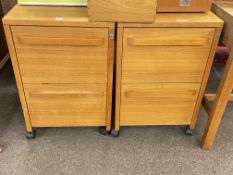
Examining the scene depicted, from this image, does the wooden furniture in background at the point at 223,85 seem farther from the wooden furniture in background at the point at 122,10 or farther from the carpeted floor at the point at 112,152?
the wooden furniture in background at the point at 122,10

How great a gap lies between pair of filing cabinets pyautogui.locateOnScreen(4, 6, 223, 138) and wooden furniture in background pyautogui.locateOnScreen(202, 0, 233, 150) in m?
0.06

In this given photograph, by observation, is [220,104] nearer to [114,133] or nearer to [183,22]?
[183,22]

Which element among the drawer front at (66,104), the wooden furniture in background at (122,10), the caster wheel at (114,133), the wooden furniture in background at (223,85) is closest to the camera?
the wooden furniture in background at (122,10)

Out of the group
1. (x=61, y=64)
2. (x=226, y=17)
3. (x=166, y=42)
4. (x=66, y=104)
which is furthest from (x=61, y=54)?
(x=226, y=17)

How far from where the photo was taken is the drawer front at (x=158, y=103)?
4.09ft

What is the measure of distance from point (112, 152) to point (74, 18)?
72 cm

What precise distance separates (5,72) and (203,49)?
152 cm

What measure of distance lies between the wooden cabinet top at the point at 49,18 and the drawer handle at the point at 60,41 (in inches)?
2.5

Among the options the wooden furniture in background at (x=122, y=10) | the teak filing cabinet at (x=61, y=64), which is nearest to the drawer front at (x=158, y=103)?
the teak filing cabinet at (x=61, y=64)

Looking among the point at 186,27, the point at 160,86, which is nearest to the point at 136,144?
the point at 160,86

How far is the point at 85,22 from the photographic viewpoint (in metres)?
1.02

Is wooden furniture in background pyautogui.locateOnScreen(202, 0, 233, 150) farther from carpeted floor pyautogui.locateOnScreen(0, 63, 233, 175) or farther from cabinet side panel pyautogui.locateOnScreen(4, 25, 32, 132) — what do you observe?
cabinet side panel pyautogui.locateOnScreen(4, 25, 32, 132)

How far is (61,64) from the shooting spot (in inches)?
44.8

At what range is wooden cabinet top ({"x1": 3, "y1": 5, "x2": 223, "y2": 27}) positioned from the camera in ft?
3.32
